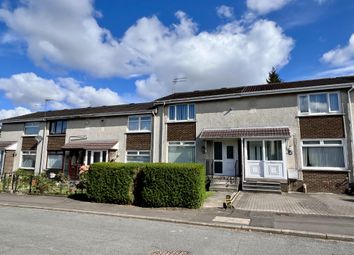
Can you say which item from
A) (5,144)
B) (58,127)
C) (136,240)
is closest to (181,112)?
(58,127)

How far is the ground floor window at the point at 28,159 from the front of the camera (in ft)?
78.7

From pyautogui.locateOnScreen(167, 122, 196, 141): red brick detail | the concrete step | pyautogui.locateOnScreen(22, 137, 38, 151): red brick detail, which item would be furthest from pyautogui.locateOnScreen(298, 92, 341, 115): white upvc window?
pyautogui.locateOnScreen(22, 137, 38, 151): red brick detail

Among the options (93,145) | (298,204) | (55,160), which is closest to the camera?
(298,204)

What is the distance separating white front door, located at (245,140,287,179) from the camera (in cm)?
1512

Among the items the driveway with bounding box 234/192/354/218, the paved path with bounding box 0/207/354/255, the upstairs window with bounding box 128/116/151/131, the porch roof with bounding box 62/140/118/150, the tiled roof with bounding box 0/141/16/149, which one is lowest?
the paved path with bounding box 0/207/354/255

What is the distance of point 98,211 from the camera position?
9773 millimetres

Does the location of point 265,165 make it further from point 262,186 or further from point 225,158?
point 225,158

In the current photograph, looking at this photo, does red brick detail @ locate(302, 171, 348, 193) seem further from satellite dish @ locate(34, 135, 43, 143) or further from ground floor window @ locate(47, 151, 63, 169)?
satellite dish @ locate(34, 135, 43, 143)

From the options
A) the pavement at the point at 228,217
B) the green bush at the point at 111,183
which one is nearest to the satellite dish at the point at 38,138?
the pavement at the point at 228,217

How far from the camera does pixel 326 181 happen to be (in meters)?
14.3

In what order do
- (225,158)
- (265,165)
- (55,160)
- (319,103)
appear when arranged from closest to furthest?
(319,103)
(265,165)
(225,158)
(55,160)

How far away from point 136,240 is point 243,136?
1066cm

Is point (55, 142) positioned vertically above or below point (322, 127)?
below

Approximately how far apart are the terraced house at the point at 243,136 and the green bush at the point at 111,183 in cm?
605
